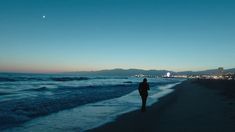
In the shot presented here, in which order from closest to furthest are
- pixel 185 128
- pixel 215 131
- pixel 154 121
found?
pixel 215 131 → pixel 185 128 → pixel 154 121

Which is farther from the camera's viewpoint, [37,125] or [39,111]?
[39,111]

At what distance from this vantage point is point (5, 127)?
1207 centimetres

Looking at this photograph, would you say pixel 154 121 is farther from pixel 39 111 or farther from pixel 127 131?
pixel 39 111

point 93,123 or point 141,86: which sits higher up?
point 141,86

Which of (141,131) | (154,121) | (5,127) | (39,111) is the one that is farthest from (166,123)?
(39,111)

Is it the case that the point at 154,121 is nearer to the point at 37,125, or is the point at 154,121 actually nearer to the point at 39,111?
the point at 37,125

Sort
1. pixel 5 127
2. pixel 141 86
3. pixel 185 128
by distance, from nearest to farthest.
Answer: pixel 185 128
pixel 5 127
pixel 141 86

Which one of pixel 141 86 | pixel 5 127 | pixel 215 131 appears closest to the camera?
pixel 215 131

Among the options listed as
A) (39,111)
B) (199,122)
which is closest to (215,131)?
(199,122)

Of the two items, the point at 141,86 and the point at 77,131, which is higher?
the point at 141,86

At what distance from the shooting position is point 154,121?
523 inches

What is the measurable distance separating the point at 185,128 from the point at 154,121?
2286 millimetres

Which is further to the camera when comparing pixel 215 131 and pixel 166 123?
pixel 166 123

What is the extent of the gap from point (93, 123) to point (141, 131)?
3.09 meters
